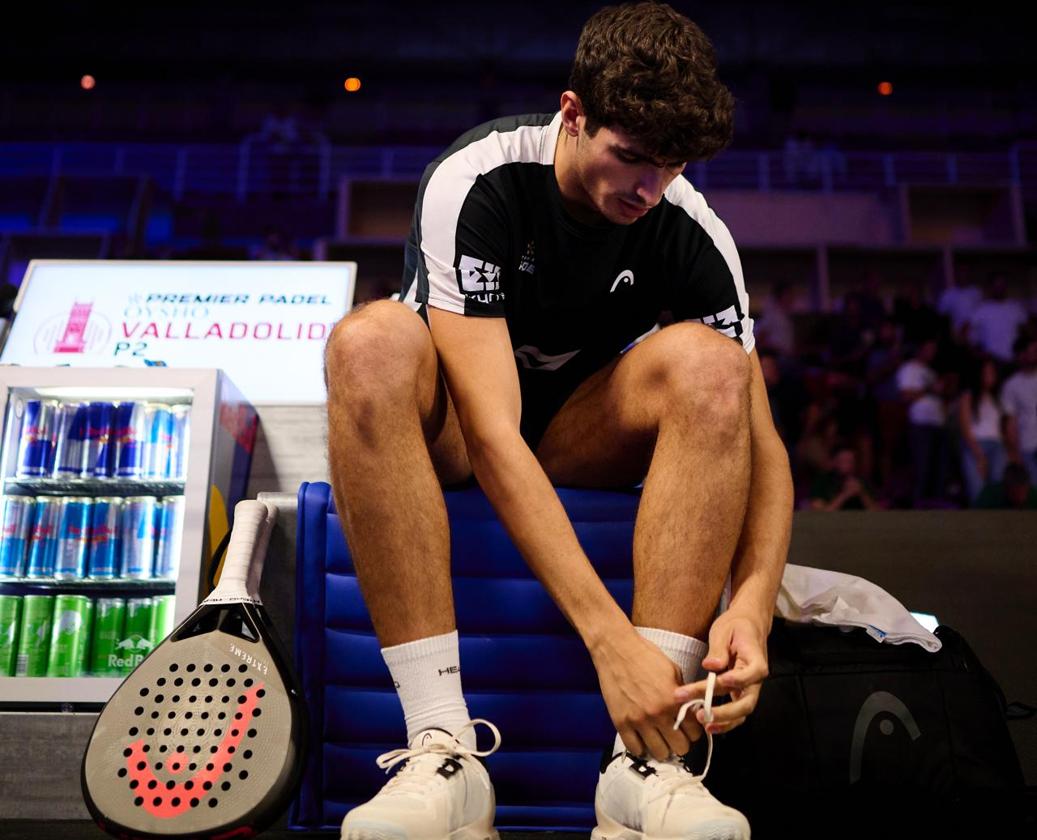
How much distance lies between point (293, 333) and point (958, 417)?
10.7ft

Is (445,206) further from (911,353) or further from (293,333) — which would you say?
(911,353)

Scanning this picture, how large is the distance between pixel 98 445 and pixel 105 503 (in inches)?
4.9

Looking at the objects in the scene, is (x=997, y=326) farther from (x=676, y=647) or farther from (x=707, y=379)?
(x=676, y=647)

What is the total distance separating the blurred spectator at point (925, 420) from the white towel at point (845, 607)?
3094 millimetres

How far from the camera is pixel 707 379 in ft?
3.82

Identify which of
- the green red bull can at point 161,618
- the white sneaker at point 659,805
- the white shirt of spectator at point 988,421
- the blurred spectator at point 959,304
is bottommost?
the white sneaker at point 659,805

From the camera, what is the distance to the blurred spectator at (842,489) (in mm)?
3588

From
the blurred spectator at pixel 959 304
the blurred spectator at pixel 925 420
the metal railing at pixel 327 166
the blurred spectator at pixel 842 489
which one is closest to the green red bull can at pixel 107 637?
the blurred spectator at pixel 842 489

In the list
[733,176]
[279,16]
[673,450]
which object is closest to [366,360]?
[673,450]

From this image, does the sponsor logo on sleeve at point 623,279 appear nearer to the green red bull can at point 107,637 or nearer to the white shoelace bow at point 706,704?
the white shoelace bow at point 706,704

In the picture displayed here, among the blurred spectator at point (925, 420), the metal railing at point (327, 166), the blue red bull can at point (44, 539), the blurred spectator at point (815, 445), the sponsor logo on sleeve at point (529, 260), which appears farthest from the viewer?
the metal railing at point (327, 166)

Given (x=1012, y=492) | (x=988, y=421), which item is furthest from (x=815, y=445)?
(x=988, y=421)

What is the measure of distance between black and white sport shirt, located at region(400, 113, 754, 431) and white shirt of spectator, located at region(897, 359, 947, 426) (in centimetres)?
350

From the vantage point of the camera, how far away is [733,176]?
9570 mm
